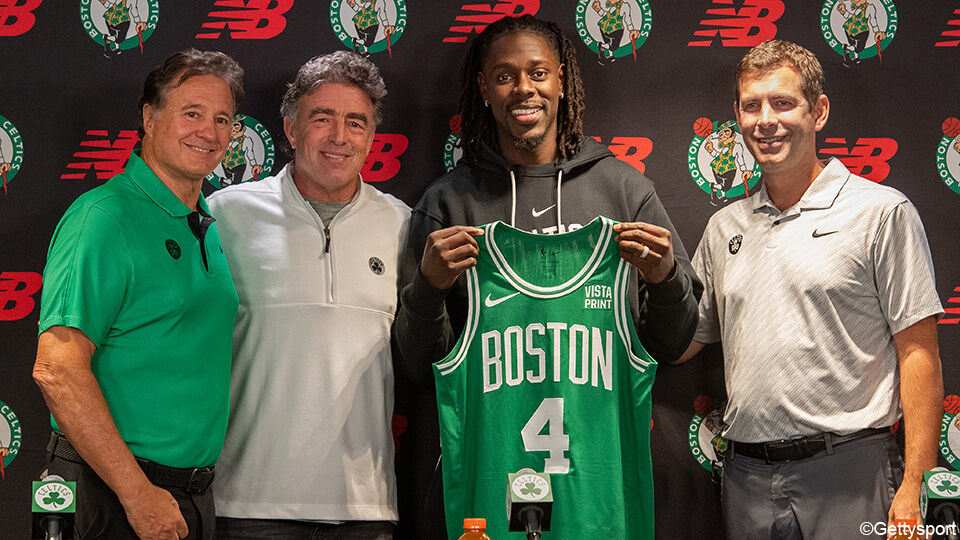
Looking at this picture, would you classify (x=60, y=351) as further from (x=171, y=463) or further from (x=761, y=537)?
(x=761, y=537)

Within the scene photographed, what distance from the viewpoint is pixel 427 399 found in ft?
10.0

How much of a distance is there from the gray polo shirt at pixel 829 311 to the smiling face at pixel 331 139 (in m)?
1.38

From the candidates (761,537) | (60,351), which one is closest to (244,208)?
(60,351)

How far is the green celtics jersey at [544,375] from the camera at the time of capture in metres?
2.38

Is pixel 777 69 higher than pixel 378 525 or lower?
higher

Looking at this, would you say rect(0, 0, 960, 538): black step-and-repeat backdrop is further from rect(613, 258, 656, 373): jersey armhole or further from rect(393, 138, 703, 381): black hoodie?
rect(613, 258, 656, 373): jersey armhole

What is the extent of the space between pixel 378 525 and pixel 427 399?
1.90ft

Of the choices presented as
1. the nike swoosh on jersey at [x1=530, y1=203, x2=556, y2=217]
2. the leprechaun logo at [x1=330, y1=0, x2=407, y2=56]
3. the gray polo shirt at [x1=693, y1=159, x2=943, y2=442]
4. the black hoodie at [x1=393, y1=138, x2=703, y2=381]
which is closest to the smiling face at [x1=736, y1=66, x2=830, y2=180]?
the gray polo shirt at [x1=693, y1=159, x2=943, y2=442]

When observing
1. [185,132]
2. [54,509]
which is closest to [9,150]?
[185,132]

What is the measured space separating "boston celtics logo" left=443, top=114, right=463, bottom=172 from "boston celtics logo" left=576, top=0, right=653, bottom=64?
1.98 feet

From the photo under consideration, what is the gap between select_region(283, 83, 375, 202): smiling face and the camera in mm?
2666

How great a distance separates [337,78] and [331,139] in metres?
0.23

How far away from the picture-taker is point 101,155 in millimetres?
3145

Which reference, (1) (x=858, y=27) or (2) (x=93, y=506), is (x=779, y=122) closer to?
(1) (x=858, y=27)
